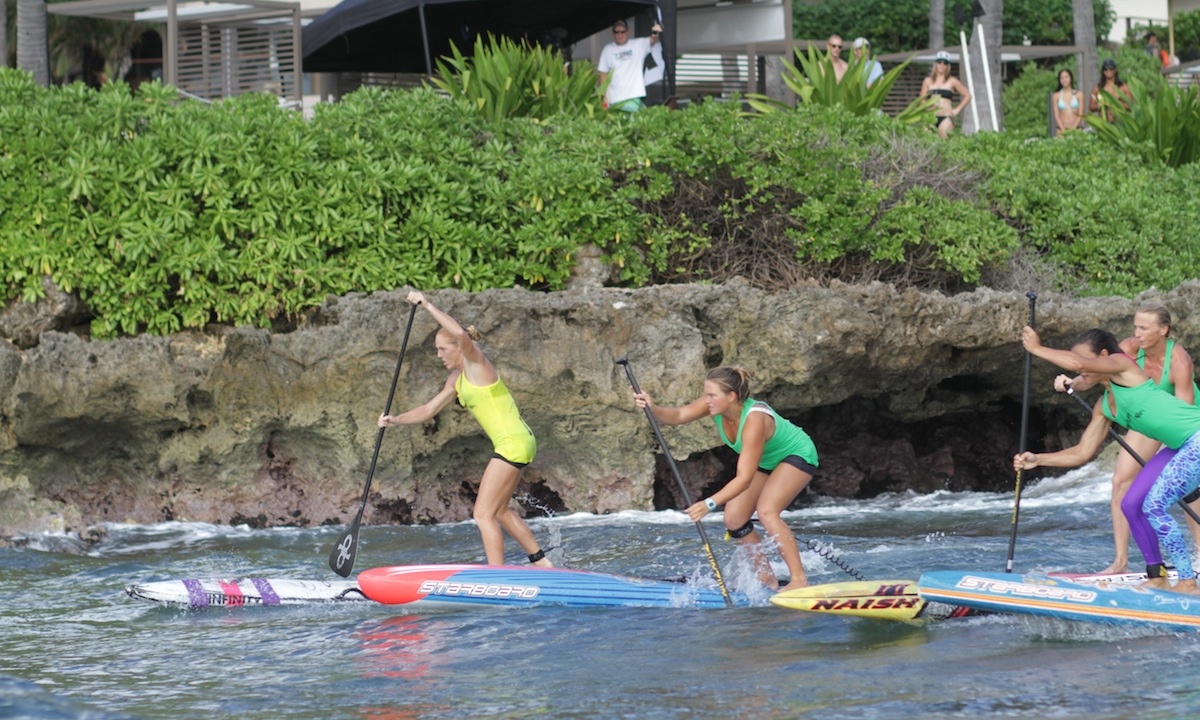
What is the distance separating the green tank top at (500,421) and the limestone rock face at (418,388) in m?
2.64

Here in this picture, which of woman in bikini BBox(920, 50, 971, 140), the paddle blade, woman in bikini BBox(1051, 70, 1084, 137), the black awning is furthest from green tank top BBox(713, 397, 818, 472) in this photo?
woman in bikini BBox(1051, 70, 1084, 137)

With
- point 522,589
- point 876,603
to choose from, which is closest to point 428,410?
point 522,589

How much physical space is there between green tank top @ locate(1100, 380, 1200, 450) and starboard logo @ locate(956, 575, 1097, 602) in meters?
1.19

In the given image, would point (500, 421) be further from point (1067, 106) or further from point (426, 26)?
point (1067, 106)

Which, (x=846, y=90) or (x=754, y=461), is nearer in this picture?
(x=754, y=461)

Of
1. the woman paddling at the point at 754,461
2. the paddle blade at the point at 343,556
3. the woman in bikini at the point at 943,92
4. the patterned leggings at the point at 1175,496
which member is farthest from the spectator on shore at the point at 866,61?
the paddle blade at the point at 343,556

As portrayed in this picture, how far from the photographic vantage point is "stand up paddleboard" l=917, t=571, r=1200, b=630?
7.63 meters

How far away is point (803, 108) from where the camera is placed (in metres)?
15.5

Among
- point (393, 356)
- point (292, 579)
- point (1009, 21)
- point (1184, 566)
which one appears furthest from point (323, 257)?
point (1009, 21)

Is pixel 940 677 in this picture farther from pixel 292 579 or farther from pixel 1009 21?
pixel 1009 21

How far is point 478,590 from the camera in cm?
902

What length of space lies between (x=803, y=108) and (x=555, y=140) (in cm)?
307

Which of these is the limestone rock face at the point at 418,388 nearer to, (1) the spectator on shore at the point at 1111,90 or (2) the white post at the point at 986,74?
(1) the spectator on shore at the point at 1111,90

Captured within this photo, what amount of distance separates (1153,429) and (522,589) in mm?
4050
